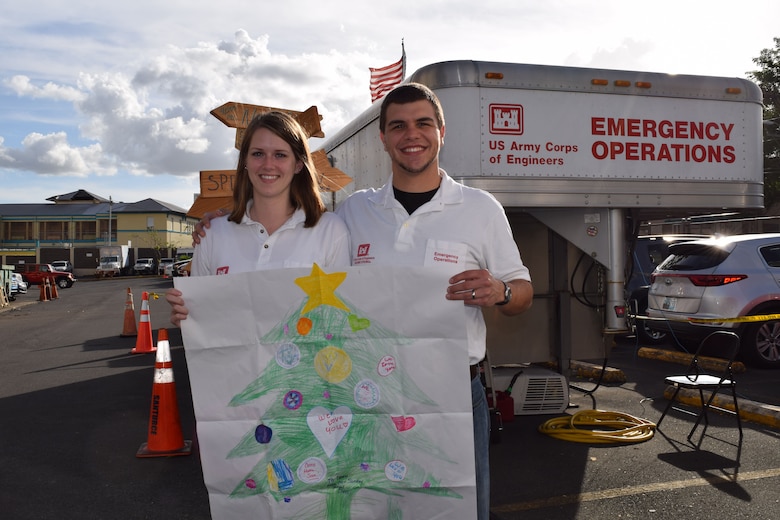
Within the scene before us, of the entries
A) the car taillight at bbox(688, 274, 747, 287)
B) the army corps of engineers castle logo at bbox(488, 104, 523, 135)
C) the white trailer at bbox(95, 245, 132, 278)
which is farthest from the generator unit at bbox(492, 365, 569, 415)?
the white trailer at bbox(95, 245, 132, 278)

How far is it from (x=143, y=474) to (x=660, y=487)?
382cm

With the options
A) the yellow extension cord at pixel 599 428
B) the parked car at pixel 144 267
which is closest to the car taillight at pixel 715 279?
the yellow extension cord at pixel 599 428

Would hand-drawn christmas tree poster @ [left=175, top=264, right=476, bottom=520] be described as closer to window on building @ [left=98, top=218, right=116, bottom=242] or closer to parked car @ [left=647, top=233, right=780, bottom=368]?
parked car @ [left=647, top=233, right=780, bottom=368]

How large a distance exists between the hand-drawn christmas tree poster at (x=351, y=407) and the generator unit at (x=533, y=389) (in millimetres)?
4405

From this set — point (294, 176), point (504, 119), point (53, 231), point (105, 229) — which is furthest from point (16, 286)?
point (53, 231)

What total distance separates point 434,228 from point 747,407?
5.54 m

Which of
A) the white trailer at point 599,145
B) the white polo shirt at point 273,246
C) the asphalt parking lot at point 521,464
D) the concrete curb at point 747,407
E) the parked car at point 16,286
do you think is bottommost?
the asphalt parking lot at point 521,464

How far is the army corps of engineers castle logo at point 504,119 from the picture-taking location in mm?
5398

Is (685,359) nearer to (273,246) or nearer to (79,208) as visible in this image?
(273,246)

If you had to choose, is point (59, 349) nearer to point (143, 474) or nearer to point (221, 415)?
point (143, 474)

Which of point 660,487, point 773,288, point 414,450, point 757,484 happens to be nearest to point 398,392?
point 414,450

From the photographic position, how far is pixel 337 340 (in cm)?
235

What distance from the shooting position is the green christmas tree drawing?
7.67 feet

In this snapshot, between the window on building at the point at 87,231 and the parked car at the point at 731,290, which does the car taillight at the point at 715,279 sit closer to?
the parked car at the point at 731,290
